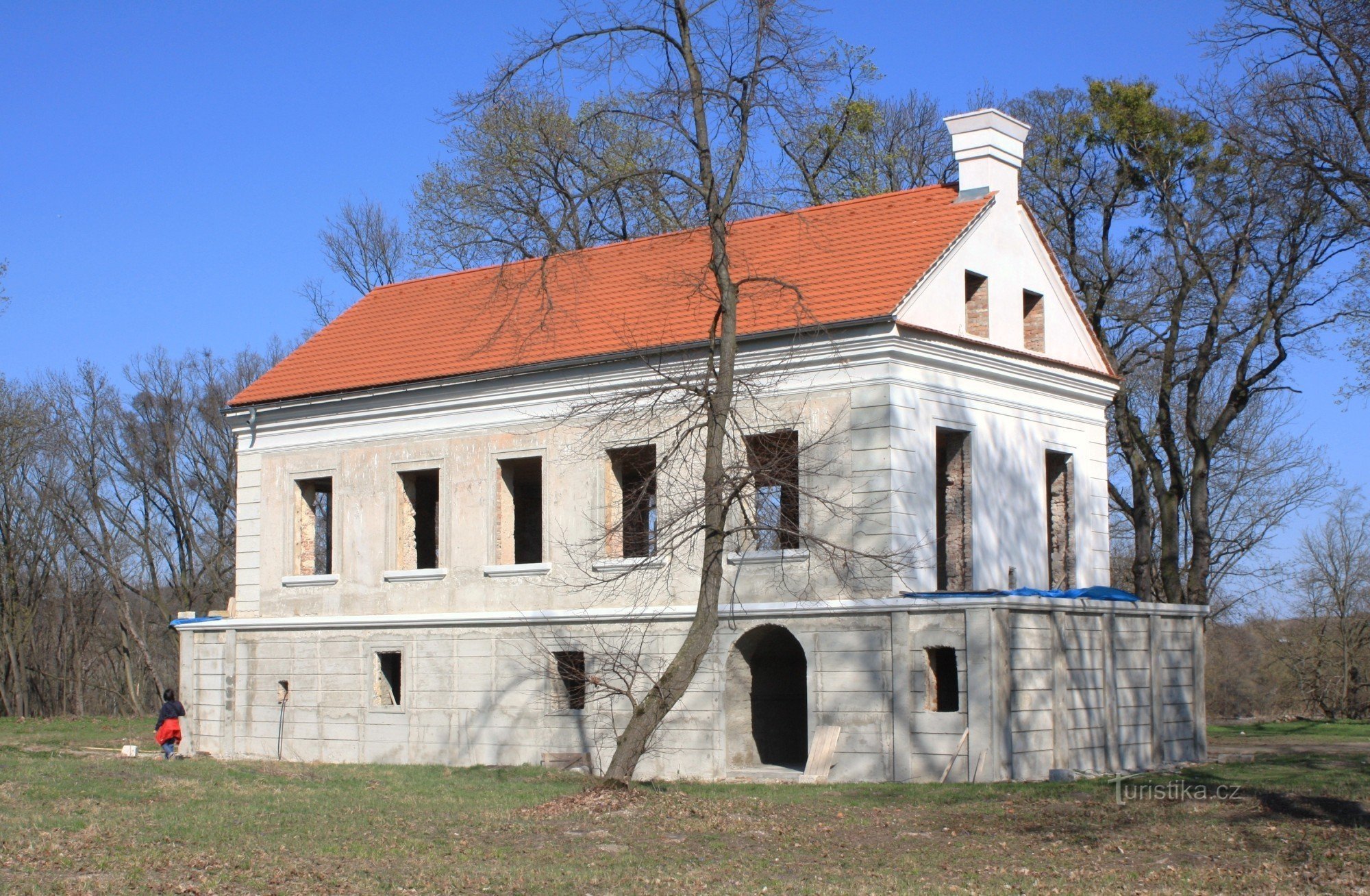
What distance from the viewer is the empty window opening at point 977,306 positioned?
77.7 feet

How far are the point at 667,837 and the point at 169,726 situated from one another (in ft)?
50.1

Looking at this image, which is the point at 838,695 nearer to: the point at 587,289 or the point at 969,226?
the point at 969,226

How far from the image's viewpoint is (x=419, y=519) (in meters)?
31.0

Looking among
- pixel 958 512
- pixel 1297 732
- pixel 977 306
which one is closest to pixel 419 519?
pixel 958 512

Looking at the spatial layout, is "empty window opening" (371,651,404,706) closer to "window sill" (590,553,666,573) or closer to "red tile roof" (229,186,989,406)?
"window sill" (590,553,666,573)

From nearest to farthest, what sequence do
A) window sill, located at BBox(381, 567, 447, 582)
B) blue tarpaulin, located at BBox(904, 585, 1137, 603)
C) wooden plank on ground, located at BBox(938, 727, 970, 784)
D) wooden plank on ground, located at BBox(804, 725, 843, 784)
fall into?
wooden plank on ground, located at BBox(938, 727, 970, 784) < blue tarpaulin, located at BBox(904, 585, 1137, 603) < wooden plank on ground, located at BBox(804, 725, 843, 784) < window sill, located at BBox(381, 567, 447, 582)

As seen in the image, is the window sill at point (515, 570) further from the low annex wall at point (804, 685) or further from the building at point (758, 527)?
the low annex wall at point (804, 685)

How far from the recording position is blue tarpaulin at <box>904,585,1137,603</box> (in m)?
20.5

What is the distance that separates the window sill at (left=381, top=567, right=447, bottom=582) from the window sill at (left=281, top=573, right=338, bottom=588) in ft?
4.10

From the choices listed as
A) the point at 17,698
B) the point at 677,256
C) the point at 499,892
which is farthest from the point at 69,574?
the point at 499,892

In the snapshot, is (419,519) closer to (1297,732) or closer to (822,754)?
(822,754)

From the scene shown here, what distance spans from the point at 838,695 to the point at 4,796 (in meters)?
11.0

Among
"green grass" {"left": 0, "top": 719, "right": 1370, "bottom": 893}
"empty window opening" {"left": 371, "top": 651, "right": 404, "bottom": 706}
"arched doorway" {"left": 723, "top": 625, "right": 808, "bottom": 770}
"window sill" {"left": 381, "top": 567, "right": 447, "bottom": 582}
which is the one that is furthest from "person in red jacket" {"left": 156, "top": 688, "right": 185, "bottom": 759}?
"arched doorway" {"left": 723, "top": 625, "right": 808, "bottom": 770}

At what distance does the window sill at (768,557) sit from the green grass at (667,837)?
3456mm
